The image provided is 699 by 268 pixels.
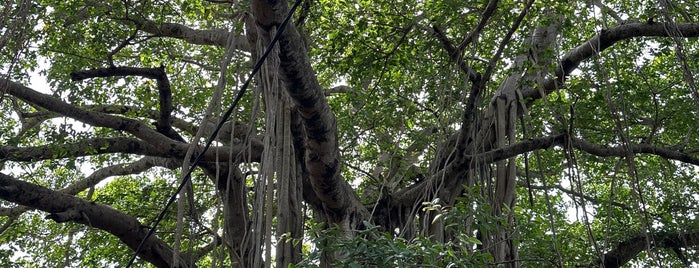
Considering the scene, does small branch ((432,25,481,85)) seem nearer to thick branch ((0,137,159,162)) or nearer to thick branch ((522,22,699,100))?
thick branch ((522,22,699,100))

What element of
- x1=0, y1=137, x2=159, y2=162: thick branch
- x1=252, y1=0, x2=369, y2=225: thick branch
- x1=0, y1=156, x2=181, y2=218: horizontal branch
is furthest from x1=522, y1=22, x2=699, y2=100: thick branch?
x1=0, y1=156, x2=181, y2=218: horizontal branch

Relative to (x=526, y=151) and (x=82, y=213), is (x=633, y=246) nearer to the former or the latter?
(x=526, y=151)

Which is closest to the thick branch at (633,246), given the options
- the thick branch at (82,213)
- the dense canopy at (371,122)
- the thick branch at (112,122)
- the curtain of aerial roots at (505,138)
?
the dense canopy at (371,122)

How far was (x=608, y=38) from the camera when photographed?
14.2 feet

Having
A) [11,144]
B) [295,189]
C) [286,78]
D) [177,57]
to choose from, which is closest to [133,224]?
[11,144]

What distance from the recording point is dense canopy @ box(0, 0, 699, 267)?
393cm

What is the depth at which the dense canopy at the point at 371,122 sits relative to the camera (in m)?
3.93

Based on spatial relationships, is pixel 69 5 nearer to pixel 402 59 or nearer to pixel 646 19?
pixel 402 59

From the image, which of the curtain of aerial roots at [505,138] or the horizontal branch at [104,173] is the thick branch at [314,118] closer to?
the curtain of aerial roots at [505,138]

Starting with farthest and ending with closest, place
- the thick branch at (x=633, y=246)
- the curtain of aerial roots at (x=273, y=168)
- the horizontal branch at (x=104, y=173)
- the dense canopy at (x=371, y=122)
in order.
Answer: the horizontal branch at (x=104, y=173)
the thick branch at (x=633, y=246)
the dense canopy at (x=371, y=122)
the curtain of aerial roots at (x=273, y=168)

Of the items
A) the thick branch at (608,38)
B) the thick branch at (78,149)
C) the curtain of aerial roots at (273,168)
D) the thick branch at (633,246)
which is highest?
the thick branch at (608,38)

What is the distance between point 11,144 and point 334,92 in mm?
2440

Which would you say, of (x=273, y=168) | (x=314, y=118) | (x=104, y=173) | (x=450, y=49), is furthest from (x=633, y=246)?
(x=104, y=173)

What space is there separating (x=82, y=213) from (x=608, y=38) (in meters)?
2.92
